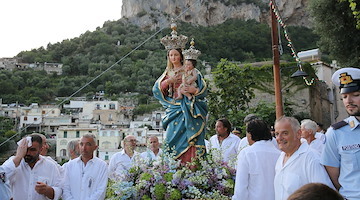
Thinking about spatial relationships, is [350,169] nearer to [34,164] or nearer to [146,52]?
[34,164]

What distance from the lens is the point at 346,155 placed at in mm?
3043

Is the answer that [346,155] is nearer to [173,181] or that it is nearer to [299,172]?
[299,172]

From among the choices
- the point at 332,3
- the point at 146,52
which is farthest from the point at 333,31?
the point at 146,52

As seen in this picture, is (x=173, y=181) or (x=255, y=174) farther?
(x=173, y=181)

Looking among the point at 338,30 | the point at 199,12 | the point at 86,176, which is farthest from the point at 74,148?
the point at 199,12

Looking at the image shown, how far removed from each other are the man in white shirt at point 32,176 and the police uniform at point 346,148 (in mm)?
3499

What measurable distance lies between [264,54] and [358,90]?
254ft

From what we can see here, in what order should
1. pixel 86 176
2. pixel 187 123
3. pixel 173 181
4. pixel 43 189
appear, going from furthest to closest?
pixel 187 123 → pixel 86 176 → pixel 173 181 → pixel 43 189

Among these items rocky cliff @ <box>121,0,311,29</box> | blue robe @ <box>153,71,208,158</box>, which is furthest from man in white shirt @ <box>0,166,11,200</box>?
rocky cliff @ <box>121,0,311,29</box>

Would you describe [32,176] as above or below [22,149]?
below

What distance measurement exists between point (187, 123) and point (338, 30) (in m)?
11.9

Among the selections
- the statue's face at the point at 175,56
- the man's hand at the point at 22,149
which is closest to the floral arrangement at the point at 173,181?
the man's hand at the point at 22,149

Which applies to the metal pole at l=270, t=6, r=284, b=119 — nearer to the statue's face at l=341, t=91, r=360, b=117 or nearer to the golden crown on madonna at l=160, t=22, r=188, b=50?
the golden crown on madonna at l=160, t=22, r=188, b=50

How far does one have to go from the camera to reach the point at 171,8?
4675 inches
